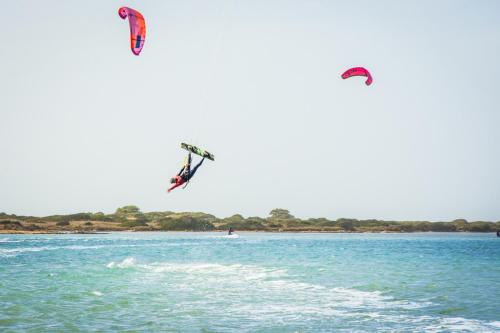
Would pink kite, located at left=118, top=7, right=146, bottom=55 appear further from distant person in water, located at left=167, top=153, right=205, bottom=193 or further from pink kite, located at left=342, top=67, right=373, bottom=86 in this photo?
pink kite, located at left=342, top=67, right=373, bottom=86

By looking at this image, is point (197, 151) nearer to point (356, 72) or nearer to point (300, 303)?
point (300, 303)

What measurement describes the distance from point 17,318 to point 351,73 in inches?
972

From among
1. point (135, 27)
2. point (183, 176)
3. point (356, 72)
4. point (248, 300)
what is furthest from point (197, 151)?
point (356, 72)

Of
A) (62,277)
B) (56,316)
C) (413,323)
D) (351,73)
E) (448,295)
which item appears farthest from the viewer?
(351,73)

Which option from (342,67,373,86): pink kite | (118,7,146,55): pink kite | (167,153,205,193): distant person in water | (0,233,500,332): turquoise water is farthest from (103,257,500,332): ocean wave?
(342,67,373,86): pink kite

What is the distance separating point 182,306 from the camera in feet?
56.4

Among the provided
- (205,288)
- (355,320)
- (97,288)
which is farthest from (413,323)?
(97,288)

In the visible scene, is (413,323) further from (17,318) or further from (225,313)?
(17,318)

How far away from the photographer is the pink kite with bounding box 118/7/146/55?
74.3ft

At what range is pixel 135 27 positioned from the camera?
23.1m

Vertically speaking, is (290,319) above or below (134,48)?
below

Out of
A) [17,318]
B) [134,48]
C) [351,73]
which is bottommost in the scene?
[17,318]

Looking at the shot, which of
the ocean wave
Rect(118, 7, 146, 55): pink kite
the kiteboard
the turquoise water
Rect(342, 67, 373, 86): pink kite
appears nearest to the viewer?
the turquoise water

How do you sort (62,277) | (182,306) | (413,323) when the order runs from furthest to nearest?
(62,277), (182,306), (413,323)
